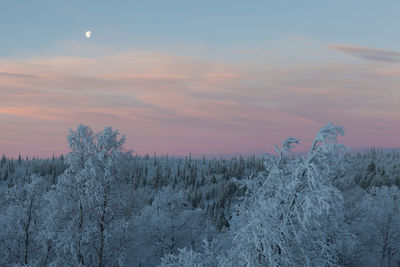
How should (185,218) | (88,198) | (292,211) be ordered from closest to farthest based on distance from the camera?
1. (292,211)
2. (88,198)
3. (185,218)

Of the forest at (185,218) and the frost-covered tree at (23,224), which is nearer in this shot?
the forest at (185,218)

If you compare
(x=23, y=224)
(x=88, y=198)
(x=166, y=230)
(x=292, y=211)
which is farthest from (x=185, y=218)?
(x=292, y=211)

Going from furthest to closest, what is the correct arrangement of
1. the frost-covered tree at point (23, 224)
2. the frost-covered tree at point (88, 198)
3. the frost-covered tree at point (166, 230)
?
the frost-covered tree at point (166, 230) < the frost-covered tree at point (23, 224) < the frost-covered tree at point (88, 198)

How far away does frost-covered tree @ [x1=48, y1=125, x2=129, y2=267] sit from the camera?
1026 inches

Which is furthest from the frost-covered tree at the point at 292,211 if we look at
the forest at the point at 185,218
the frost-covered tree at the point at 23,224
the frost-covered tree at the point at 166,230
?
the frost-covered tree at the point at 166,230

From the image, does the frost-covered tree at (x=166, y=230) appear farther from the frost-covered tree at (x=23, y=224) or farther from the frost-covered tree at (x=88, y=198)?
the frost-covered tree at (x=88, y=198)

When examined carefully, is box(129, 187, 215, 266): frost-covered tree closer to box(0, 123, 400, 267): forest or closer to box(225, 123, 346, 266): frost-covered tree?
box(0, 123, 400, 267): forest

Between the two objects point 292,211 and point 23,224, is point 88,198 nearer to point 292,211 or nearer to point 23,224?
point 23,224

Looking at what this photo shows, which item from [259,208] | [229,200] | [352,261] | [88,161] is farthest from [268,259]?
[229,200]

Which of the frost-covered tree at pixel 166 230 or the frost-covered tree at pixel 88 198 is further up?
the frost-covered tree at pixel 88 198

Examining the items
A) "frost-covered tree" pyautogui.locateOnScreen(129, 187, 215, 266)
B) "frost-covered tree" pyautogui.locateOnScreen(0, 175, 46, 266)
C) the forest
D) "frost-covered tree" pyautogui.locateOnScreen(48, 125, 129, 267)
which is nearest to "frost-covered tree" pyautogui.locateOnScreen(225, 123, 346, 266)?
the forest

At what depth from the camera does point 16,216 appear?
1468 inches

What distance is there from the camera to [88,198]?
2625 cm

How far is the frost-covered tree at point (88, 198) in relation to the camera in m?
26.1
